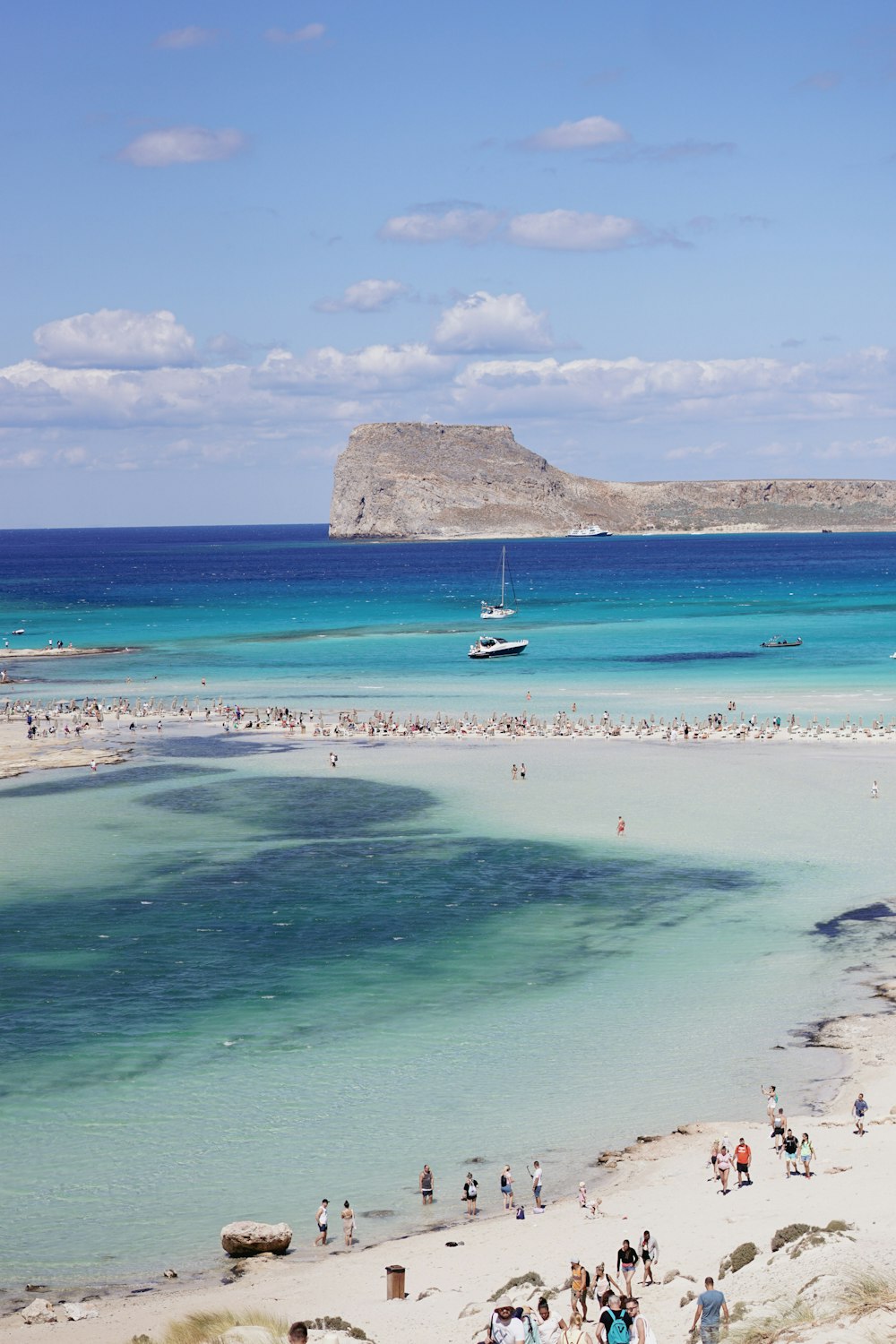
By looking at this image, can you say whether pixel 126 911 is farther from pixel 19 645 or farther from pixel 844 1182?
pixel 19 645

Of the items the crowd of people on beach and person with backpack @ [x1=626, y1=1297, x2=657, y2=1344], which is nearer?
person with backpack @ [x1=626, y1=1297, x2=657, y2=1344]

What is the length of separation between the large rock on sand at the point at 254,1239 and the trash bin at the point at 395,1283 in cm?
292

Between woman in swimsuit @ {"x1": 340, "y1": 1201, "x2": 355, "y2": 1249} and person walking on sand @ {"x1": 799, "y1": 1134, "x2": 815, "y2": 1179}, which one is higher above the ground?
person walking on sand @ {"x1": 799, "y1": 1134, "x2": 815, "y2": 1179}

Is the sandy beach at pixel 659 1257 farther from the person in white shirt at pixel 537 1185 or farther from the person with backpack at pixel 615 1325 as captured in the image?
the person with backpack at pixel 615 1325

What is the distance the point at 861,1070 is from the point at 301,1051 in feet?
41.2

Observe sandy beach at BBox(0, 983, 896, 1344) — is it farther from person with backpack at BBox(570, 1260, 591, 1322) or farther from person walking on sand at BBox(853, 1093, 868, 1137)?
person with backpack at BBox(570, 1260, 591, 1322)

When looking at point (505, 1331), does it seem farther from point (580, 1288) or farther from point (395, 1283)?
point (395, 1283)

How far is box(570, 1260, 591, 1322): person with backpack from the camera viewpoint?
830 inches

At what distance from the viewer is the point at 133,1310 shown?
78.9 feet

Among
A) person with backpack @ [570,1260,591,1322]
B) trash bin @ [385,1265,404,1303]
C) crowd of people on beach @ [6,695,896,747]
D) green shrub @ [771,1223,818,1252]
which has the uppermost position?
crowd of people on beach @ [6,695,896,747]

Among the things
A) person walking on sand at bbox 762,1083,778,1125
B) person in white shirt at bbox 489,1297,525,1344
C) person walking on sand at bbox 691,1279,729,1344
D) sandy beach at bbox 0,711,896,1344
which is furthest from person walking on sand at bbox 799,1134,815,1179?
person in white shirt at bbox 489,1297,525,1344

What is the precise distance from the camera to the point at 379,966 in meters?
41.2

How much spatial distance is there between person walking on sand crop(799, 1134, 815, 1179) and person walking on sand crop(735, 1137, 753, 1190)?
1.02m

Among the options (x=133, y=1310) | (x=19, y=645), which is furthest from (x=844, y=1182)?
(x=19, y=645)
